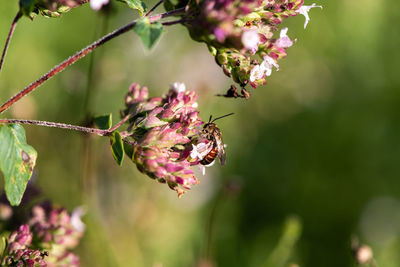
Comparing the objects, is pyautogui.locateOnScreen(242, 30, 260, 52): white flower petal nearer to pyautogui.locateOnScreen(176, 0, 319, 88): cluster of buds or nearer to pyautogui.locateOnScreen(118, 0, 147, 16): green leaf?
pyautogui.locateOnScreen(176, 0, 319, 88): cluster of buds

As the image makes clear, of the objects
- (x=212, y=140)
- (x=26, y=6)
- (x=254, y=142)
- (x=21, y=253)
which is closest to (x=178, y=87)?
(x=212, y=140)

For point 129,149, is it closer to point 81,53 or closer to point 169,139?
point 169,139

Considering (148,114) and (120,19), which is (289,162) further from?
(148,114)

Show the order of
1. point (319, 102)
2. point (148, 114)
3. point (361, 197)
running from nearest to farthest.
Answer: point (148, 114)
point (361, 197)
point (319, 102)

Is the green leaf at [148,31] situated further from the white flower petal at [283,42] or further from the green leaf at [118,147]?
the white flower petal at [283,42]

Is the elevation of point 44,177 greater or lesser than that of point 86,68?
lesser

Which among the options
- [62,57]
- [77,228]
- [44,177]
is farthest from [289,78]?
[77,228]
